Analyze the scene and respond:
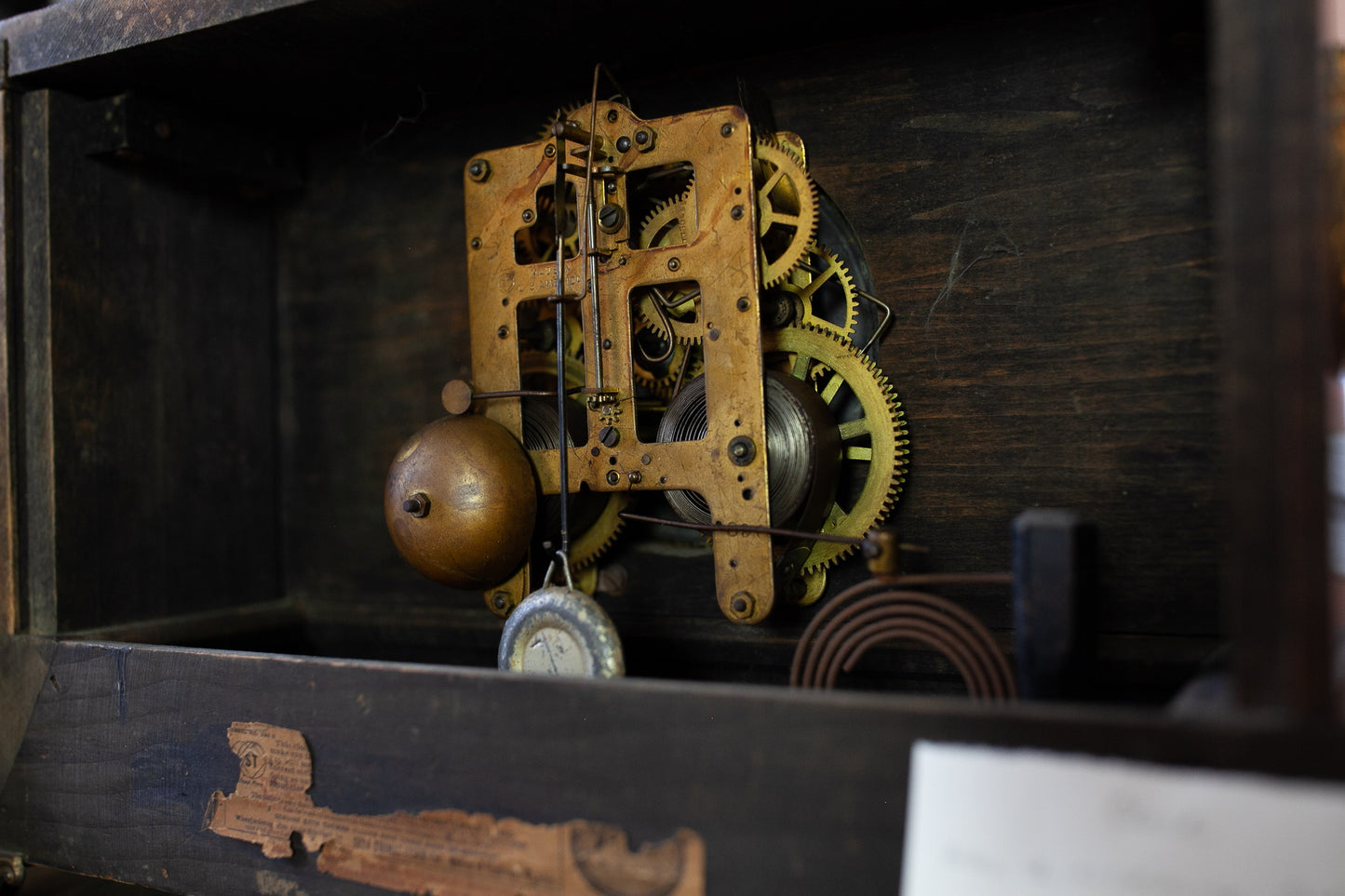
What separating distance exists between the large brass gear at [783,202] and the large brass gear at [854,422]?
109 mm

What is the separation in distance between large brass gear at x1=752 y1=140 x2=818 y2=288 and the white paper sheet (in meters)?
0.72

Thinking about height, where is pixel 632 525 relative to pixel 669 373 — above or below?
below

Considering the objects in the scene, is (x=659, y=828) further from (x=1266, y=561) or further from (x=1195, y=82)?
(x=1195, y=82)

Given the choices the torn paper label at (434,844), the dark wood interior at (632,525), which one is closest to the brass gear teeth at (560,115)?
the dark wood interior at (632,525)

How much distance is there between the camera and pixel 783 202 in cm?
150

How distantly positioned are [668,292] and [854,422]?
331 mm

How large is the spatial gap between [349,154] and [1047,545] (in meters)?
1.51

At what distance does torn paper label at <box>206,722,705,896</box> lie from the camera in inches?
43.6

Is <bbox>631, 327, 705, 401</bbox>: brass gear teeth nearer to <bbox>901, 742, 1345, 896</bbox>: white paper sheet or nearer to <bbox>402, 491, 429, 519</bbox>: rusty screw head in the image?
<bbox>402, 491, 429, 519</bbox>: rusty screw head

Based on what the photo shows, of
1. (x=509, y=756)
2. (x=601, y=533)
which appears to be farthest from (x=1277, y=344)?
(x=601, y=533)

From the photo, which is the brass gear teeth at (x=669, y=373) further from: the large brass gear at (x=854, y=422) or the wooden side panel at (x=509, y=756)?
the wooden side panel at (x=509, y=756)

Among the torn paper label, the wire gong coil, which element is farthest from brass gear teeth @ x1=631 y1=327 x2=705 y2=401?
the torn paper label

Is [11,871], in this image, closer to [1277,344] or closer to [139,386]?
[139,386]

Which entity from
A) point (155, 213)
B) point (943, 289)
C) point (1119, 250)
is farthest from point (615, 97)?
point (155, 213)
